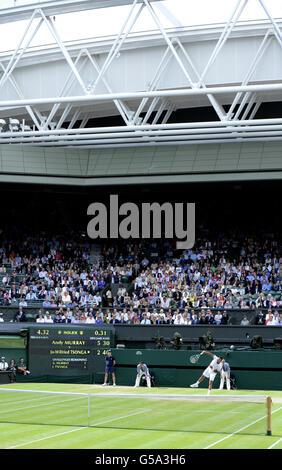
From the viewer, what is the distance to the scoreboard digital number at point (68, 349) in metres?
36.5

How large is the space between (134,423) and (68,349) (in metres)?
17.1

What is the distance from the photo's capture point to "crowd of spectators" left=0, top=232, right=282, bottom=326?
39156 mm

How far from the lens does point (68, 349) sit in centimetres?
3653

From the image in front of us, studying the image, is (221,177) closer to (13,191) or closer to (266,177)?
(266,177)

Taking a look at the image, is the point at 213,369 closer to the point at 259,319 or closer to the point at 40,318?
the point at 259,319

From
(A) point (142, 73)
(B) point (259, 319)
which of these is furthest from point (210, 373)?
(A) point (142, 73)

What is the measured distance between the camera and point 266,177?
43188 mm

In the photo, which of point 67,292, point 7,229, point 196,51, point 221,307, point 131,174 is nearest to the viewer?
point 196,51

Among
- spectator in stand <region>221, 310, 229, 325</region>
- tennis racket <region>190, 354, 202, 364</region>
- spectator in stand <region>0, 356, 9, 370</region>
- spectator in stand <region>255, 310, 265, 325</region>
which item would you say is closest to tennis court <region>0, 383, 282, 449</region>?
tennis racket <region>190, 354, 202, 364</region>

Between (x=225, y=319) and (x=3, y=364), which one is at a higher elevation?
(x=225, y=319)

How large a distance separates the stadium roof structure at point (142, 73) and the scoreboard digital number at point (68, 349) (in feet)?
31.2

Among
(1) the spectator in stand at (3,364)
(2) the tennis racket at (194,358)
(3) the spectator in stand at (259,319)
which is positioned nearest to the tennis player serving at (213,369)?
(2) the tennis racket at (194,358)

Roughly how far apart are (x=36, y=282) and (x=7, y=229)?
853cm
